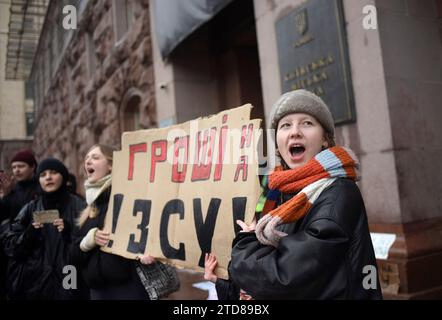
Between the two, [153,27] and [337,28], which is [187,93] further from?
[337,28]

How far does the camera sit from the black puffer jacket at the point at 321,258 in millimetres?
1240

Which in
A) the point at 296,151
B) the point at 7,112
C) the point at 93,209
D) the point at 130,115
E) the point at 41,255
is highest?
the point at 130,115

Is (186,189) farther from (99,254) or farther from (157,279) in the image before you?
(99,254)

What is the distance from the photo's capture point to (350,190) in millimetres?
1345

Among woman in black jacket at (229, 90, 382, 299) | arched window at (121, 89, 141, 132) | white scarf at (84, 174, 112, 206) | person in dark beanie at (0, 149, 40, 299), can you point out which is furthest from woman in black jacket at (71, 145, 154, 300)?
arched window at (121, 89, 141, 132)

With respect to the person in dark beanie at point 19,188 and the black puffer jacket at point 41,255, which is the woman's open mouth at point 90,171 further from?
the person in dark beanie at point 19,188

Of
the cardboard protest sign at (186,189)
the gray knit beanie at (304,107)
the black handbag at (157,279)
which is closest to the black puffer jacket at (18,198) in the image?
the cardboard protest sign at (186,189)

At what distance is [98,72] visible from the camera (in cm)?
903

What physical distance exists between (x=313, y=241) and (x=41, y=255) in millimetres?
2455

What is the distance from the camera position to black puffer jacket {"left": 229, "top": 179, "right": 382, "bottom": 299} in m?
1.24

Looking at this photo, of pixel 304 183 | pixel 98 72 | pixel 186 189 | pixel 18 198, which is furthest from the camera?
pixel 98 72

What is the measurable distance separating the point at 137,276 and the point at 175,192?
696 millimetres

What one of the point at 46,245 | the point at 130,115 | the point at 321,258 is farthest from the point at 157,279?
the point at 130,115
